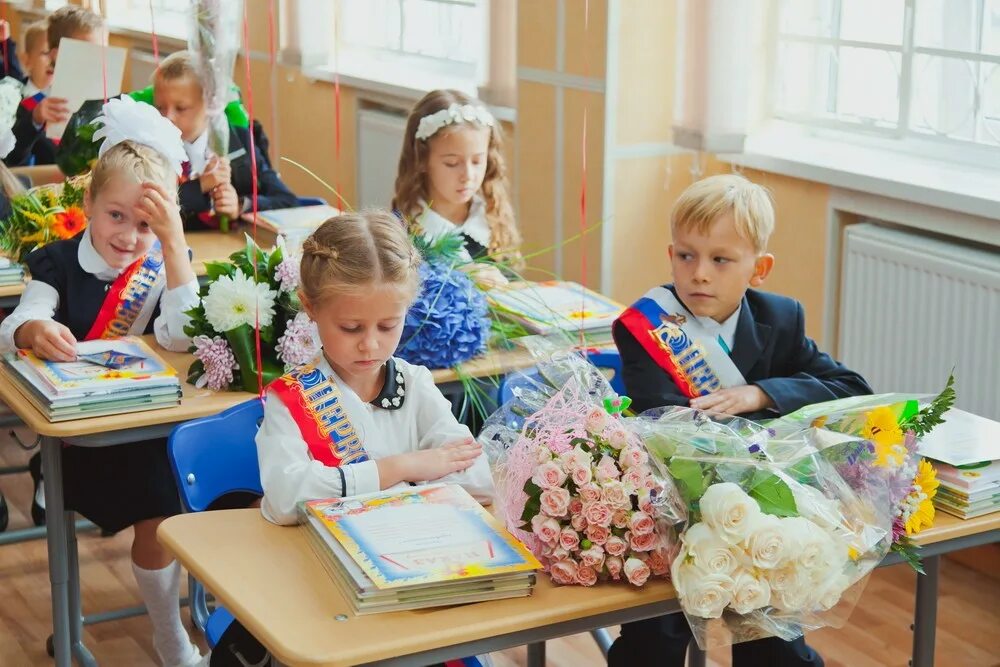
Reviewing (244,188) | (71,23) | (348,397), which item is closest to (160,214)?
(348,397)

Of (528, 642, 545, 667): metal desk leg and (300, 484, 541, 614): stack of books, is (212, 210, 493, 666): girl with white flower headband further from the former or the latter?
(528, 642, 545, 667): metal desk leg

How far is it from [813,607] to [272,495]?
0.77 meters

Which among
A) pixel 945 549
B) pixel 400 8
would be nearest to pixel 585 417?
pixel 945 549

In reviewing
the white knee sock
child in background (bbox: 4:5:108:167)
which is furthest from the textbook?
Answer: child in background (bbox: 4:5:108:167)

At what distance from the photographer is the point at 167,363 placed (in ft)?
9.07

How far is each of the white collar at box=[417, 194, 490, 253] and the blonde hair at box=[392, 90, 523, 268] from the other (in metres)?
0.01

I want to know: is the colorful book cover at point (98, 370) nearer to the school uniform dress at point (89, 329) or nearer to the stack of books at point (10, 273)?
the school uniform dress at point (89, 329)

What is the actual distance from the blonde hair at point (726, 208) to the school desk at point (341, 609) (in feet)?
2.21

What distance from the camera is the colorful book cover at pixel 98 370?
254 centimetres

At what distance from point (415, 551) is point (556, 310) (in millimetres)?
1404

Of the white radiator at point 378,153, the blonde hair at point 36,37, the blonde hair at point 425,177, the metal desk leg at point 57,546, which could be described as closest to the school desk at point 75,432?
the metal desk leg at point 57,546

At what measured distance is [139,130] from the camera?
3066 millimetres

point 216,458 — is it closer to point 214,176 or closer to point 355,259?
point 355,259

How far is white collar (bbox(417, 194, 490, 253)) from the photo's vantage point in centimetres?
359
